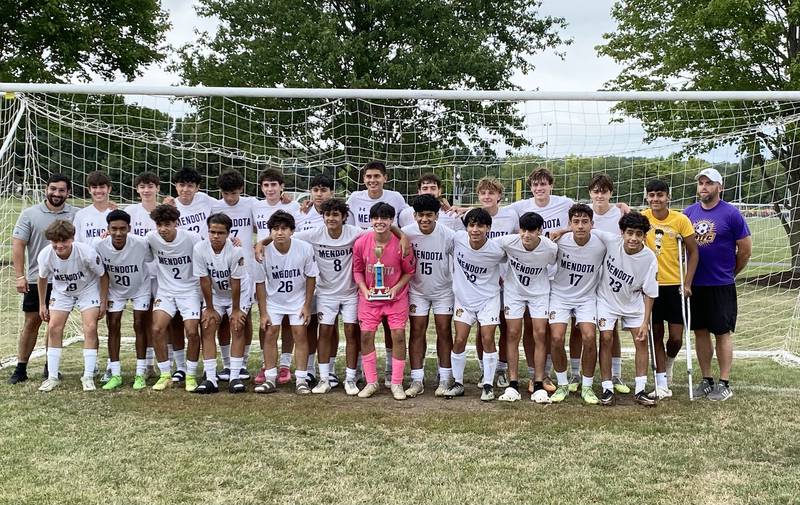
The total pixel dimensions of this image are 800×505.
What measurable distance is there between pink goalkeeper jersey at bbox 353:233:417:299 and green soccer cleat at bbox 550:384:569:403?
1.50 meters

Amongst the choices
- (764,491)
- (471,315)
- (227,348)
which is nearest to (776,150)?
(471,315)

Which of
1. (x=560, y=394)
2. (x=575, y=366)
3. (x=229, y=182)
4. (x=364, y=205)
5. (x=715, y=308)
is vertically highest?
(x=229, y=182)

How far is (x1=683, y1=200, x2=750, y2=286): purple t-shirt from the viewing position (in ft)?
18.0

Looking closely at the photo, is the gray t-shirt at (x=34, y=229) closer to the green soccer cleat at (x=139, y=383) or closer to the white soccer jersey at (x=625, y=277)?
the green soccer cleat at (x=139, y=383)

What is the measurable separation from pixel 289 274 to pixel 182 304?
3.25 feet

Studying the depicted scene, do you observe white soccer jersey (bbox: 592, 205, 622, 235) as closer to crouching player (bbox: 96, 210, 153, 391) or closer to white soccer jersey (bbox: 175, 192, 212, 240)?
white soccer jersey (bbox: 175, 192, 212, 240)

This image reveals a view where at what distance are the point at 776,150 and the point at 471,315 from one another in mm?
6740

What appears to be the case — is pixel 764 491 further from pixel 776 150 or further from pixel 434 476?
pixel 776 150

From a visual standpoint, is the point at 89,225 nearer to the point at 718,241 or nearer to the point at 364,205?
the point at 364,205

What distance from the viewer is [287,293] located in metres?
5.59

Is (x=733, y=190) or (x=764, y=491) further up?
(x=733, y=190)

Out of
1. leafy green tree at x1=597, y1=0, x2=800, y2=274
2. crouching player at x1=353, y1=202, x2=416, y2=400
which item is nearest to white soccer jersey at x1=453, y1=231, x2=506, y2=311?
crouching player at x1=353, y1=202, x2=416, y2=400

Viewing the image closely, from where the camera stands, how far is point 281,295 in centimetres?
560

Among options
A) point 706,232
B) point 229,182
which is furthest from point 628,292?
point 229,182
